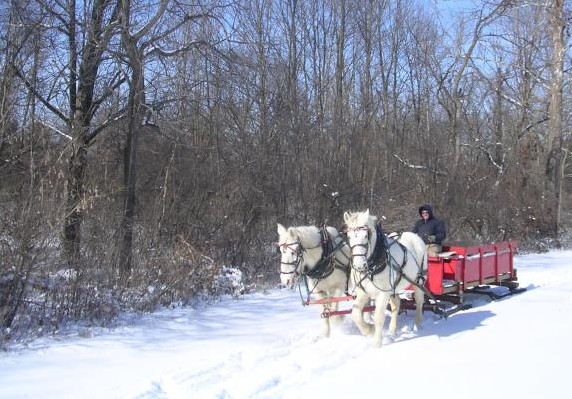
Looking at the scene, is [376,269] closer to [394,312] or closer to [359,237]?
[359,237]

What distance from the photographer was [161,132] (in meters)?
12.2

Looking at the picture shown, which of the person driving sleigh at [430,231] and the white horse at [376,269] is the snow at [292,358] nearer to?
the white horse at [376,269]

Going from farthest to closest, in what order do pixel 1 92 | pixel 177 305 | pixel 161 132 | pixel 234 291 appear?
pixel 161 132 < pixel 234 291 < pixel 177 305 < pixel 1 92

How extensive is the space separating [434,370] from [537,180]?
66.1ft

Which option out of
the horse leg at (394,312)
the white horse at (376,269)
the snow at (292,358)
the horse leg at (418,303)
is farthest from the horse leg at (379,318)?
the horse leg at (418,303)

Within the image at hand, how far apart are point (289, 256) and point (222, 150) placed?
8100mm

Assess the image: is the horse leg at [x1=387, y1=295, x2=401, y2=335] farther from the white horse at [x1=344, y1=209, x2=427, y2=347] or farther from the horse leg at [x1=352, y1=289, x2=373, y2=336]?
the horse leg at [x1=352, y1=289, x2=373, y2=336]

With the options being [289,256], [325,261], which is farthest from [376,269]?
[289,256]

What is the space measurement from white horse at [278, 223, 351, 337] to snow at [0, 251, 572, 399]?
577 millimetres

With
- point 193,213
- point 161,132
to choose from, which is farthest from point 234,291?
point 161,132

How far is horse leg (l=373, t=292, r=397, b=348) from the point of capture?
730cm

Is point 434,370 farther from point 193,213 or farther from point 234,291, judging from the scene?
point 193,213

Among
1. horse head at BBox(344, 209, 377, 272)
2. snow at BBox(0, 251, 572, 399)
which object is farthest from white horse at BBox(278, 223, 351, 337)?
horse head at BBox(344, 209, 377, 272)

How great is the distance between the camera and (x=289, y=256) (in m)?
7.36
